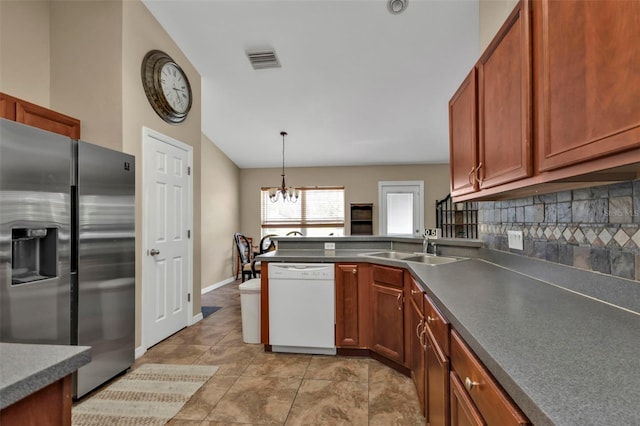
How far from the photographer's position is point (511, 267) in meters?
1.81

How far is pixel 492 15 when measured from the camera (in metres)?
2.23

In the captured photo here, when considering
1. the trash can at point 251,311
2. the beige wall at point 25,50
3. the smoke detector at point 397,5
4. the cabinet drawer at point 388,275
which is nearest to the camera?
the cabinet drawer at point 388,275

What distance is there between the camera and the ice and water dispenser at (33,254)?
1656 mm

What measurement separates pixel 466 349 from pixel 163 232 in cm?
291

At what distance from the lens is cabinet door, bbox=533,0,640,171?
695 mm

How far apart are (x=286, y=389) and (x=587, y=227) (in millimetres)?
1982

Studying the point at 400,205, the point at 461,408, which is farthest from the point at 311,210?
the point at 461,408

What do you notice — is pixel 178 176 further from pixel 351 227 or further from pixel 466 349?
pixel 351 227

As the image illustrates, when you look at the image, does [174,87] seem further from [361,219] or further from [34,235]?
[361,219]

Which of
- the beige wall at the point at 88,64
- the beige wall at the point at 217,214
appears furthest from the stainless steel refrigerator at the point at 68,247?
the beige wall at the point at 217,214

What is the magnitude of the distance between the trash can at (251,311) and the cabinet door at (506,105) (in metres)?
2.17

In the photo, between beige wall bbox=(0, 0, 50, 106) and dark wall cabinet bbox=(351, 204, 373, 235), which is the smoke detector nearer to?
beige wall bbox=(0, 0, 50, 106)

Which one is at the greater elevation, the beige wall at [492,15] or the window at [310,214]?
the beige wall at [492,15]

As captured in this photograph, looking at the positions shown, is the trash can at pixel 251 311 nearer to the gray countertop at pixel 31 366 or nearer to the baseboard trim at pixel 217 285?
the gray countertop at pixel 31 366
